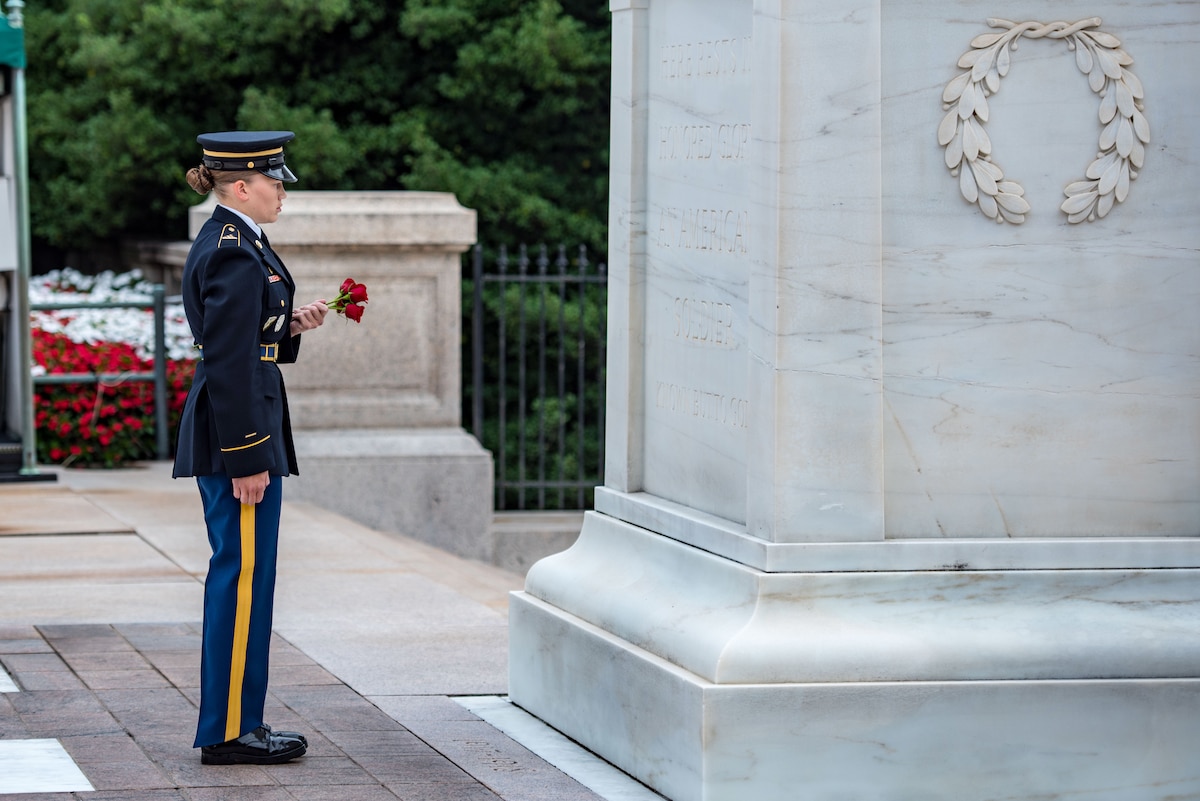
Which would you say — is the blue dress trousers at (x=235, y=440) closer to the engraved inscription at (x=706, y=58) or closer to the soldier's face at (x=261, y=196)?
the soldier's face at (x=261, y=196)

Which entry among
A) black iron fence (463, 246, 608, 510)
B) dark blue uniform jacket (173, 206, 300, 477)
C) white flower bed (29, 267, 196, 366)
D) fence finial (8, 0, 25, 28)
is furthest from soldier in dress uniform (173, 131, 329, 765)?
black iron fence (463, 246, 608, 510)

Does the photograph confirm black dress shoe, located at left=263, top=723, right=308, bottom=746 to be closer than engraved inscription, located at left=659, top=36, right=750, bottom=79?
No

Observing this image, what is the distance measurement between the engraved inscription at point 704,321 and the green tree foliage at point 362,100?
1136cm

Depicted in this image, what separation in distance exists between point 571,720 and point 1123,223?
1.98 metres

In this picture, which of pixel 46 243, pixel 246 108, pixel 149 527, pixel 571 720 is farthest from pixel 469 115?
pixel 571 720

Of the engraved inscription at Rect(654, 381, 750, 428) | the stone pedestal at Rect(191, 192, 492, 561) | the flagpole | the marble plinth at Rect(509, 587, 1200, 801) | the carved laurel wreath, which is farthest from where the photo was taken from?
the flagpole

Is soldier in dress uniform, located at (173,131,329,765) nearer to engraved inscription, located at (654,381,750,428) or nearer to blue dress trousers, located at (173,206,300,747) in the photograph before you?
blue dress trousers, located at (173,206,300,747)

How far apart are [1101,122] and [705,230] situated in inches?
40.1

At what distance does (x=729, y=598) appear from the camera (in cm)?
465

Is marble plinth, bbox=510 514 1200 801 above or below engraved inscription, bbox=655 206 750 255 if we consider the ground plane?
below

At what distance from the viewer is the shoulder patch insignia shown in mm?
4738

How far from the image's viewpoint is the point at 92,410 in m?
11.6

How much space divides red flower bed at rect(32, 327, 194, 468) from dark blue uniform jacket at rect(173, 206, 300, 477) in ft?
22.8

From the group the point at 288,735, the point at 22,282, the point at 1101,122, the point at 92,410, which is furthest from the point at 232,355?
the point at 92,410
